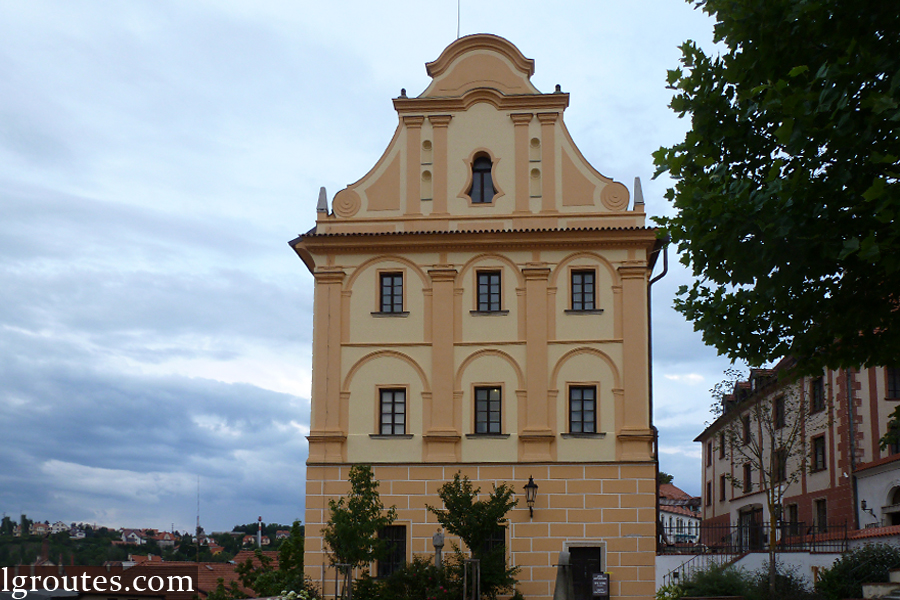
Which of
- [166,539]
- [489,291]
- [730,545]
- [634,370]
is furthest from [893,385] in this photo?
[166,539]

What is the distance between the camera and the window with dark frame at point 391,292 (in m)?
27.0

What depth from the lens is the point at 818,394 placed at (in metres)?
37.5

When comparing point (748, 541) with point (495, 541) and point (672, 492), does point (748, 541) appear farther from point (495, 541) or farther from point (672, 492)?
point (672, 492)

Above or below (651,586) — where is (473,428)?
above

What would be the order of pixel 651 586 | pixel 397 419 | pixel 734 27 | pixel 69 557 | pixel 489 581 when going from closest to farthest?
pixel 734 27 < pixel 69 557 < pixel 489 581 < pixel 651 586 < pixel 397 419

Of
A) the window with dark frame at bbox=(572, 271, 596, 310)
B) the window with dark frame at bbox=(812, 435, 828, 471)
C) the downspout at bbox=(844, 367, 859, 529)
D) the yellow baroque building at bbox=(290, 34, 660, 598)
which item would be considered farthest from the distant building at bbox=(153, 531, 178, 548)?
the window with dark frame at bbox=(812, 435, 828, 471)

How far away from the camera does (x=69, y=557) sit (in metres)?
13.3

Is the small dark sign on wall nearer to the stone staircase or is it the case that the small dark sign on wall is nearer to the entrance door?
the entrance door

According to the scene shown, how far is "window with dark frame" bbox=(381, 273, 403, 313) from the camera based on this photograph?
27.0m

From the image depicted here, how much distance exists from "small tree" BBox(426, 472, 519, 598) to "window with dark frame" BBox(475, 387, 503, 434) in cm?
239

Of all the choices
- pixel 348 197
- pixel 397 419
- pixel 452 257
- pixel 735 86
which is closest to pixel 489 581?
pixel 397 419

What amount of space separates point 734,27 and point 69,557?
11.4m

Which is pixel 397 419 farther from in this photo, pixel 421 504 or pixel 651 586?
pixel 651 586

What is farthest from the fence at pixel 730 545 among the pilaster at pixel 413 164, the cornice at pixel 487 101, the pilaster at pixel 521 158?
the cornice at pixel 487 101
